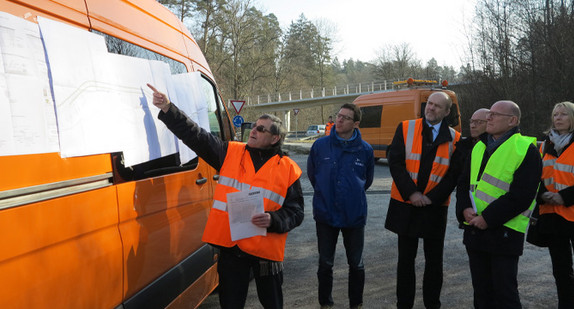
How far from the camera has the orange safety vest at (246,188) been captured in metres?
2.41

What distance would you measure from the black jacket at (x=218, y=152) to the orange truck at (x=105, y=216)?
0.16 meters

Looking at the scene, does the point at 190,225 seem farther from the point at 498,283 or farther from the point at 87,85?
the point at 498,283

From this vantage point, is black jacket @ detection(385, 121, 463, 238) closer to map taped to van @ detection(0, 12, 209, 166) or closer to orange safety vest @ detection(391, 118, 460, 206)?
orange safety vest @ detection(391, 118, 460, 206)

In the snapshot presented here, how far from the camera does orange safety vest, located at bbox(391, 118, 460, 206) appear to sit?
10.9 ft

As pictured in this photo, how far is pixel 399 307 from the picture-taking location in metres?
3.46

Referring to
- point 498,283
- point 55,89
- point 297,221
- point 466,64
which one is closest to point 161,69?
point 55,89

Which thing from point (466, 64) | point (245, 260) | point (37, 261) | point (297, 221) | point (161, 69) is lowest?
point (245, 260)

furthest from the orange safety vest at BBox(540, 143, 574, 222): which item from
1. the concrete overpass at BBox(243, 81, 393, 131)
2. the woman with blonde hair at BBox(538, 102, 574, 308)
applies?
the concrete overpass at BBox(243, 81, 393, 131)

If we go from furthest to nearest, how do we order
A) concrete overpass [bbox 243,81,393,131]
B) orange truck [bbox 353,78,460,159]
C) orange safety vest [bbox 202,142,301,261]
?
concrete overpass [bbox 243,81,393,131] → orange truck [bbox 353,78,460,159] → orange safety vest [bbox 202,142,301,261]

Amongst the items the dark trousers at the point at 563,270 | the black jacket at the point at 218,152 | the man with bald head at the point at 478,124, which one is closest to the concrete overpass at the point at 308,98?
the man with bald head at the point at 478,124

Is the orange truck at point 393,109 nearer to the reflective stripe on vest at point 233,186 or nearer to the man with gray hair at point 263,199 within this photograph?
the man with gray hair at point 263,199

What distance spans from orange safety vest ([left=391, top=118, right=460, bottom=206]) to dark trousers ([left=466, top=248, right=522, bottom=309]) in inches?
23.1

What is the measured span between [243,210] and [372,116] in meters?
12.8

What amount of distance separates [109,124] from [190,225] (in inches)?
44.1
